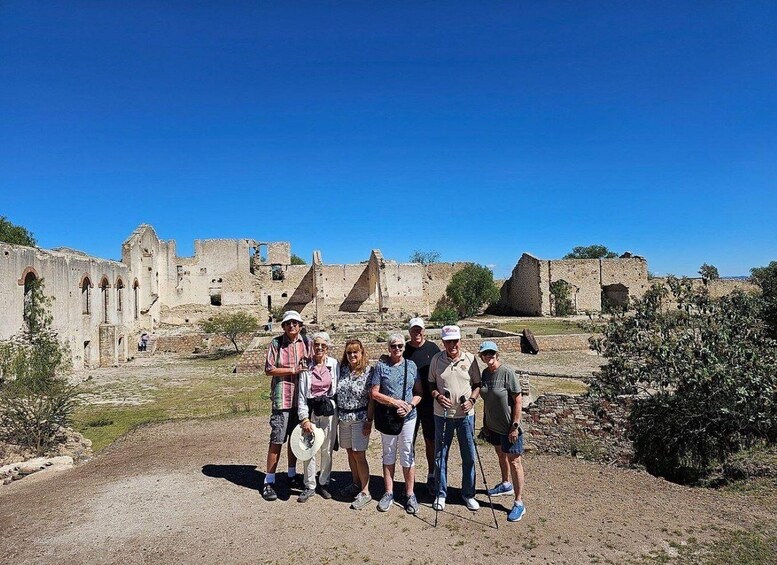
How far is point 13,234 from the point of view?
1324 inches

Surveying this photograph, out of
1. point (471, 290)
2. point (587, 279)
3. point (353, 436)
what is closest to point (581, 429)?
point (353, 436)

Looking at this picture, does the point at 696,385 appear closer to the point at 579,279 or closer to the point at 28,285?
the point at 28,285

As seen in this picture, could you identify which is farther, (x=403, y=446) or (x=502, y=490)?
(x=502, y=490)

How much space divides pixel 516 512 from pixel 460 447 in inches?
32.1

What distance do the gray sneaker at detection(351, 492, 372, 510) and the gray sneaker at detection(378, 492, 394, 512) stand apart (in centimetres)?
16

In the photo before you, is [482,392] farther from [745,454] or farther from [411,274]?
[411,274]

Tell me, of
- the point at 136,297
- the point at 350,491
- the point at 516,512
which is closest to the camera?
the point at 516,512

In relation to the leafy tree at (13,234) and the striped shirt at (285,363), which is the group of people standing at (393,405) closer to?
the striped shirt at (285,363)

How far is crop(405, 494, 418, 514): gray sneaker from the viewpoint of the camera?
490cm

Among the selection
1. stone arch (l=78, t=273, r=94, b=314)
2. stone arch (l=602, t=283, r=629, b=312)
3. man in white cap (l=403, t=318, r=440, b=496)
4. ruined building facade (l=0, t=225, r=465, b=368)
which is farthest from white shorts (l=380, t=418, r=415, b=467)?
stone arch (l=602, t=283, r=629, b=312)

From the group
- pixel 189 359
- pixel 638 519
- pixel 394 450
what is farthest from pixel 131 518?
pixel 189 359

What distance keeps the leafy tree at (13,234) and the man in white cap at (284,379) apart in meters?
35.7

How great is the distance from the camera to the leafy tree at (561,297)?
33.6 m

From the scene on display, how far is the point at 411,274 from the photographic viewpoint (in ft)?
119
